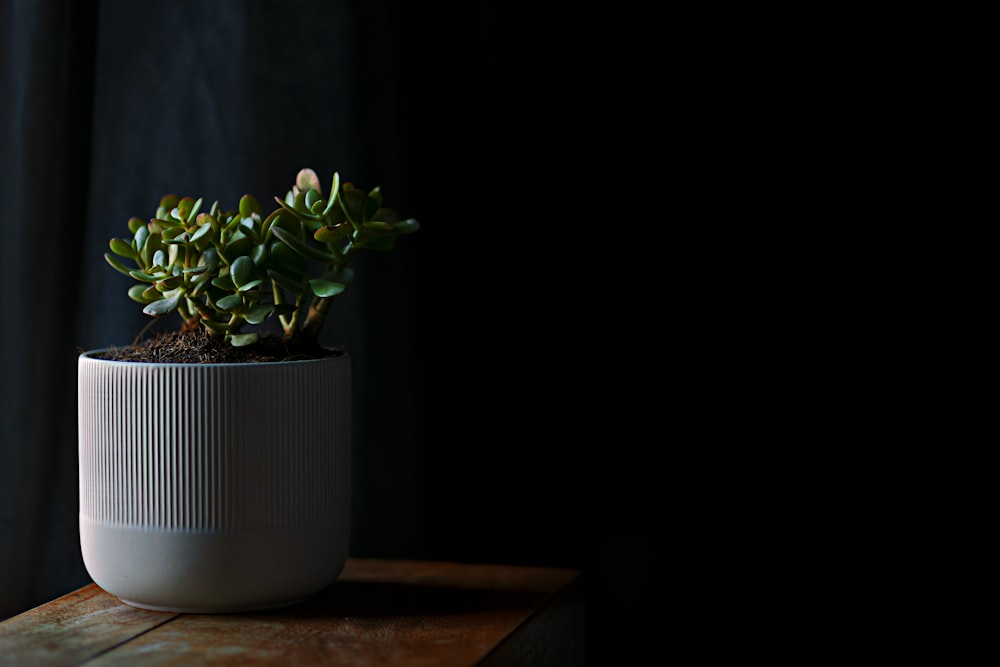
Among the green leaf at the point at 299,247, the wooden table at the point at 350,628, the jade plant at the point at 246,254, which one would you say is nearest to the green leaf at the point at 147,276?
the jade plant at the point at 246,254

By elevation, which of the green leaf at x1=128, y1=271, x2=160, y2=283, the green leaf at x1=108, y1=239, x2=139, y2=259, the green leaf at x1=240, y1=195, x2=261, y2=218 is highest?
the green leaf at x1=240, y1=195, x2=261, y2=218

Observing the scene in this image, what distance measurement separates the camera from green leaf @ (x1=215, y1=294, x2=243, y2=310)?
820mm

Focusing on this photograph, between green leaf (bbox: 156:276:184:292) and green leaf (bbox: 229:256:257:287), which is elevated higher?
green leaf (bbox: 229:256:257:287)

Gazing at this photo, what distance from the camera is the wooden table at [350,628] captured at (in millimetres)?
734

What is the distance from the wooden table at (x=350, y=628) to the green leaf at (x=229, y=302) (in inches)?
9.7

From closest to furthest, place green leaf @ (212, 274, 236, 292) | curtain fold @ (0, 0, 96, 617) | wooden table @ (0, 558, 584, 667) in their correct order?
1. wooden table @ (0, 558, 584, 667)
2. green leaf @ (212, 274, 236, 292)
3. curtain fold @ (0, 0, 96, 617)

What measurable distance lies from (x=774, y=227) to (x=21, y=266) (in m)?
0.73

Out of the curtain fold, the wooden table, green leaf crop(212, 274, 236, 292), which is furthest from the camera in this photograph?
the curtain fold

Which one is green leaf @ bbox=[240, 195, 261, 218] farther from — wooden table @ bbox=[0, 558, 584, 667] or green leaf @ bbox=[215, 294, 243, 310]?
wooden table @ bbox=[0, 558, 584, 667]

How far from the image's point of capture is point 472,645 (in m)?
0.77

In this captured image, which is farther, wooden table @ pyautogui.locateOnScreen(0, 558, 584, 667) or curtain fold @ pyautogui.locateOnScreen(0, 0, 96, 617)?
curtain fold @ pyautogui.locateOnScreen(0, 0, 96, 617)

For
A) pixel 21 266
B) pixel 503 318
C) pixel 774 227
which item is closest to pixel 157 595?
pixel 21 266

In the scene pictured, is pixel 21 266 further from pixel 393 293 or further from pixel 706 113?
pixel 706 113

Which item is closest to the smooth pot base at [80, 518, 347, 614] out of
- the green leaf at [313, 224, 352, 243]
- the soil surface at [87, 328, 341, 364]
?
the soil surface at [87, 328, 341, 364]
